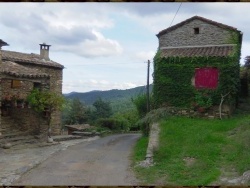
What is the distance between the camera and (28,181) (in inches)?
384

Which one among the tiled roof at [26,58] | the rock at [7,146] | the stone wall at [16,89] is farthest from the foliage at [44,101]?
the tiled roof at [26,58]

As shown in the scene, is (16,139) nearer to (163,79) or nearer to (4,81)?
(4,81)

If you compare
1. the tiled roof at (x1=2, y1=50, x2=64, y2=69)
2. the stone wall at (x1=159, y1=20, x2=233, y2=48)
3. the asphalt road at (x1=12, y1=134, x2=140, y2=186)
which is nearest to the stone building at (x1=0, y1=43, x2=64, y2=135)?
the tiled roof at (x1=2, y1=50, x2=64, y2=69)

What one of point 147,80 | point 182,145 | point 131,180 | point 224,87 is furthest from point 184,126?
point 147,80

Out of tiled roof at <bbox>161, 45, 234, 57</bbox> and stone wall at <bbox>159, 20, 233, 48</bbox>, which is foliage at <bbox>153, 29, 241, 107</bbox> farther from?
stone wall at <bbox>159, 20, 233, 48</bbox>

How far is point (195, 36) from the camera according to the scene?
20078 millimetres

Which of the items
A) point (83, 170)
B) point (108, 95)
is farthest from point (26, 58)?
point (83, 170)

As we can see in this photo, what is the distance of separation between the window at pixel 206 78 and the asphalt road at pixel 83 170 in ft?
19.4

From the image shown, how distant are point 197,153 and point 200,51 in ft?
29.2

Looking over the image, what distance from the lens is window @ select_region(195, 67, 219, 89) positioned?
1806cm

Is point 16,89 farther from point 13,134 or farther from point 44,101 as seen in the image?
point 13,134

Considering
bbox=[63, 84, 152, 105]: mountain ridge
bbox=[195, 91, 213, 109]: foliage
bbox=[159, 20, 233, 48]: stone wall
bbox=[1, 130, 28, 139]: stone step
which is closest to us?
bbox=[63, 84, 152, 105]: mountain ridge

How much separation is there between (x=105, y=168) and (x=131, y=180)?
1.90m

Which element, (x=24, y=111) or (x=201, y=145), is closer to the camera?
(x=201, y=145)
